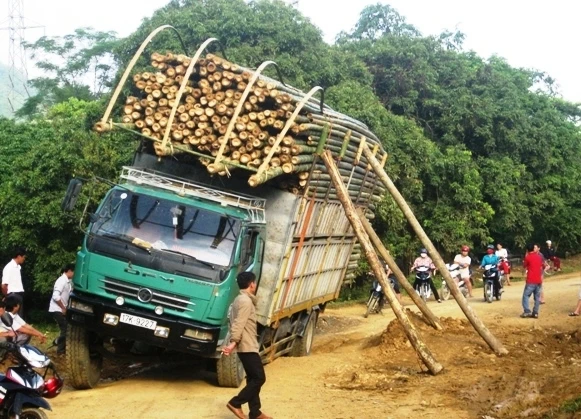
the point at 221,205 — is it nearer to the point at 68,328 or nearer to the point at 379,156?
the point at 68,328

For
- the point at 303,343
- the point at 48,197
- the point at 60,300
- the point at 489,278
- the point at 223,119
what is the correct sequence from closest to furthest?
the point at 223,119 → the point at 60,300 → the point at 303,343 → the point at 48,197 → the point at 489,278

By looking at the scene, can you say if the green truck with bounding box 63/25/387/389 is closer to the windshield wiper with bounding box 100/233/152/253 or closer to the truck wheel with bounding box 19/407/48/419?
the windshield wiper with bounding box 100/233/152/253

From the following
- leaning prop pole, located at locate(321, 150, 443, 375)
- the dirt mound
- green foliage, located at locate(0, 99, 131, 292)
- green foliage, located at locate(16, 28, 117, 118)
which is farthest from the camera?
green foliage, located at locate(16, 28, 117, 118)

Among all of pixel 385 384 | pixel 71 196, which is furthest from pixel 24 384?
pixel 385 384

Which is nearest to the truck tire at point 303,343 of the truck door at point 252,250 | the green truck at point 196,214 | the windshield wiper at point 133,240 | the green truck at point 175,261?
the green truck at point 196,214

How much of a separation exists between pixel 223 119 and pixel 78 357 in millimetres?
3180

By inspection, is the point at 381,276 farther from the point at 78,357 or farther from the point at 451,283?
the point at 78,357

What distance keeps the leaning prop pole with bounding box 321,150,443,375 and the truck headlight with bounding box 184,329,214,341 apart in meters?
2.79

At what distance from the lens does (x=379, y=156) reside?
13.8 m

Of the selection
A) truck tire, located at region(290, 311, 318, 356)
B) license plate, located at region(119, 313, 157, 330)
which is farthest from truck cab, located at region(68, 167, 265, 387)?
truck tire, located at region(290, 311, 318, 356)

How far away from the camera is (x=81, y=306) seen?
9.07 m

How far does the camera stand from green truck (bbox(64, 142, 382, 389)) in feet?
29.3

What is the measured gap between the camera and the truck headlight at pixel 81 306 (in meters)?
9.03

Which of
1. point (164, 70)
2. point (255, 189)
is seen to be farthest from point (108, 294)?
point (164, 70)
